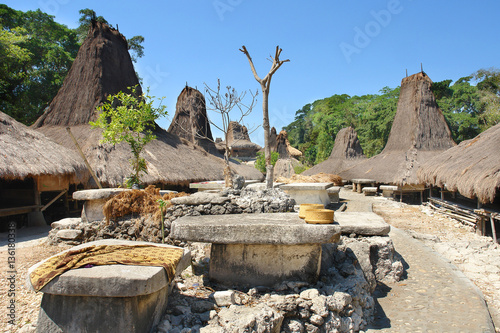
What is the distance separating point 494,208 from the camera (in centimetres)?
791

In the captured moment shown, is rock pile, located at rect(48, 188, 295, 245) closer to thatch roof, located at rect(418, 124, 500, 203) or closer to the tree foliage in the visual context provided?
thatch roof, located at rect(418, 124, 500, 203)

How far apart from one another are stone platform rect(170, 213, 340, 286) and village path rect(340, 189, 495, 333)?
3.36 ft

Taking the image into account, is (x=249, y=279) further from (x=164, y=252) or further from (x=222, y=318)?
(x=164, y=252)

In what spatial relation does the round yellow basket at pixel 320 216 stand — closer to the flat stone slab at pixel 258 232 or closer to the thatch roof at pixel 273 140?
the flat stone slab at pixel 258 232

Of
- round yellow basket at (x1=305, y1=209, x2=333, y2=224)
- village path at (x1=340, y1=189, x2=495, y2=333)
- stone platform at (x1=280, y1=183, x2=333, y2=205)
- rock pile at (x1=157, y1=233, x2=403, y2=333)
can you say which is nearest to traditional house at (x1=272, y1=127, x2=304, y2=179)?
stone platform at (x1=280, y1=183, x2=333, y2=205)

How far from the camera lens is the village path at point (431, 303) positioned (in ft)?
10.6

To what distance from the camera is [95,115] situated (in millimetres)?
11992

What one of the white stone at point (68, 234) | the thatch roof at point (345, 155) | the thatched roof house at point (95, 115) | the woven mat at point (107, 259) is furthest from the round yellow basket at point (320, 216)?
the thatch roof at point (345, 155)

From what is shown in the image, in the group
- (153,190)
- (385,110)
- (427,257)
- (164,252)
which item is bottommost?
(427,257)

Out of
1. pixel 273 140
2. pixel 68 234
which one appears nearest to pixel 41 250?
pixel 68 234

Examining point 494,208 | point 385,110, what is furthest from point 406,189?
point 385,110

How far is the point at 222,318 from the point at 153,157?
9802 millimetres

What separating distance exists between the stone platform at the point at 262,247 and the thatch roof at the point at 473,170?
5.87 m

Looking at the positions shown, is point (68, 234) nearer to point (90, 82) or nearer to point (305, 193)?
point (305, 193)
